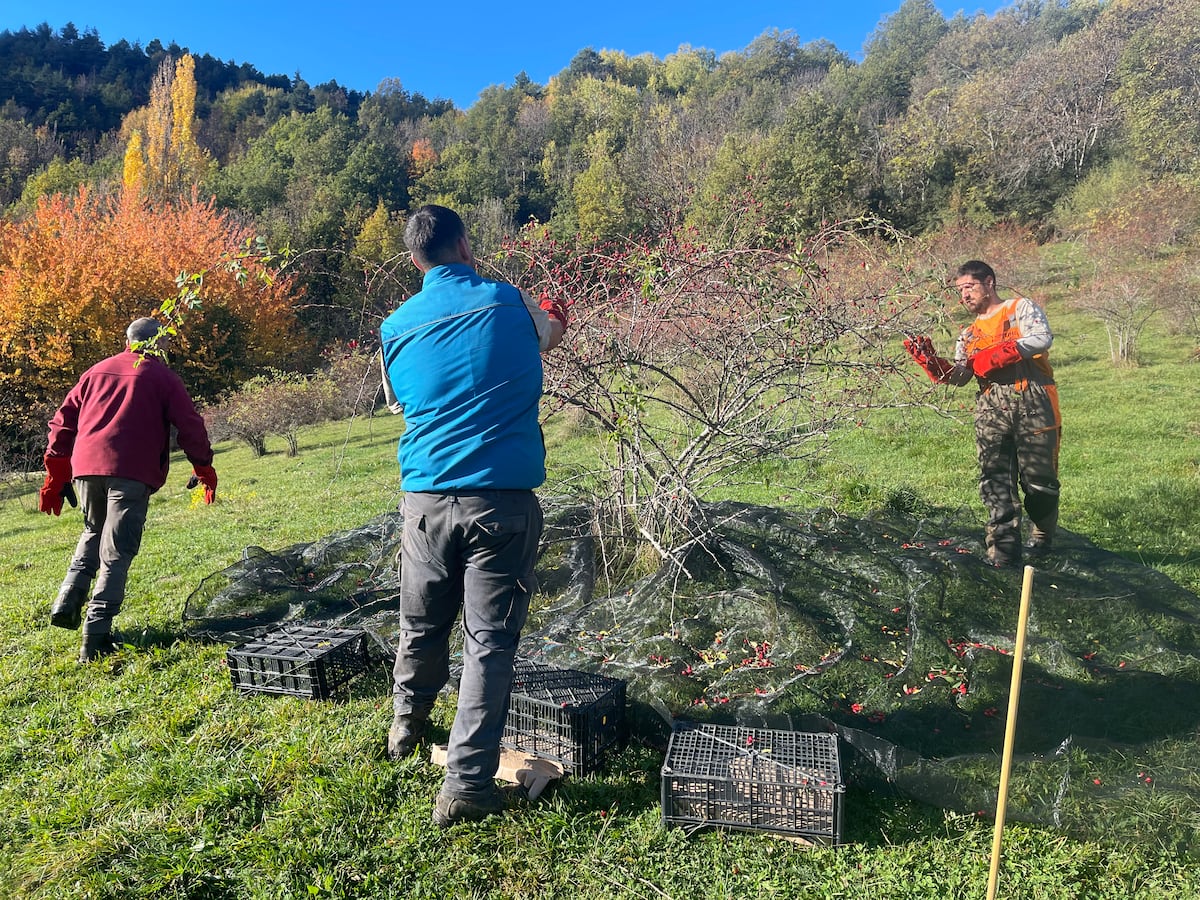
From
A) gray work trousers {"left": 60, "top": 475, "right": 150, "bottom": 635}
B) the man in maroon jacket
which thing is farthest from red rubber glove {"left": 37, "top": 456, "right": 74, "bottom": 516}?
gray work trousers {"left": 60, "top": 475, "right": 150, "bottom": 635}

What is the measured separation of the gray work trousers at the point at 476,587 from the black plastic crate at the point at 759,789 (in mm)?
563

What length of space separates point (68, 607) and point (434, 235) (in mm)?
2938

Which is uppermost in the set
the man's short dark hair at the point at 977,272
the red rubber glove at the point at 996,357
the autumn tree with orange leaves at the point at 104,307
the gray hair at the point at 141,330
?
the autumn tree with orange leaves at the point at 104,307

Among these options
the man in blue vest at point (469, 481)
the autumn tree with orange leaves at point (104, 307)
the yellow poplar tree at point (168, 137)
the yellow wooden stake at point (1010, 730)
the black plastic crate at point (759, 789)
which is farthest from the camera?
the yellow poplar tree at point (168, 137)

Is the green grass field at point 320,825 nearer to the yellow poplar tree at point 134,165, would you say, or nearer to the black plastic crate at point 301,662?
the black plastic crate at point 301,662

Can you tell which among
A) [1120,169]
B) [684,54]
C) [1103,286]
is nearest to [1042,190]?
[1120,169]

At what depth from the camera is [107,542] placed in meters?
3.61

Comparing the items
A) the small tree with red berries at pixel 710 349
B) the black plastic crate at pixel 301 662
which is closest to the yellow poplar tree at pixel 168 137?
the small tree with red berries at pixel 710 349

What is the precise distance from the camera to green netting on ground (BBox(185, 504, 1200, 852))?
2.26 metres

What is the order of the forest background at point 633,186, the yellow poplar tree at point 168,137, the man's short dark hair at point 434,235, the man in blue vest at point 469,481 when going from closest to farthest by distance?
the man in blue vest at point 469,481 < the man's short dark hair at point 434,235 < the forest background at point 633,186 < the yellow poplar tree at point 168,137

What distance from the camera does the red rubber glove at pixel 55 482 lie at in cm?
386

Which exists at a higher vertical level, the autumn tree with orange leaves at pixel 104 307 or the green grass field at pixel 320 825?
the autumn tree with orange leaves at pixel 104 307

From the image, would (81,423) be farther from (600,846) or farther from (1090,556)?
(1090,556)

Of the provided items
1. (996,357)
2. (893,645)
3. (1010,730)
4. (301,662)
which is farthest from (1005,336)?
(301,662)
